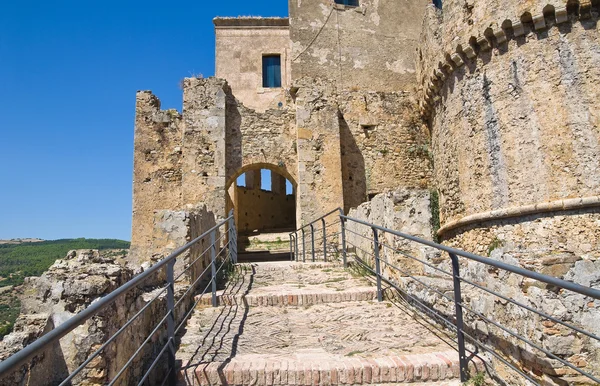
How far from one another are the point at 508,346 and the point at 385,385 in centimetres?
101

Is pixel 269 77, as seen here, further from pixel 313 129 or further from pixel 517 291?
pixel 517 291

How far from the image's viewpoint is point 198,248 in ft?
22.8

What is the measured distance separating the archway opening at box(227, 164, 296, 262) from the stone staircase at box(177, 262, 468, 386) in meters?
8.70

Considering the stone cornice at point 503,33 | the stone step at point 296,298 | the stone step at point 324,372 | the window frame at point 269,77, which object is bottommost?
the stone step at point 324,372

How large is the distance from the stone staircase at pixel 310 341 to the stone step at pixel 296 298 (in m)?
0.01

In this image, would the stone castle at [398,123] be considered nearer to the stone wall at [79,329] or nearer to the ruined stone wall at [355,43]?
the ruined stone wall at [355,43]

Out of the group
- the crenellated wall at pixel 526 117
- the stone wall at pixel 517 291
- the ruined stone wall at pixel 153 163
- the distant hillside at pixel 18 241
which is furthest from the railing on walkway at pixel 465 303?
the distant hillside at pixel 18 241

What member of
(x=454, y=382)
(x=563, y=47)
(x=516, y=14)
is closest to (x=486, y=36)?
(x=516, y=14)

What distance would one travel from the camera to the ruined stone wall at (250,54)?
63.4 feet

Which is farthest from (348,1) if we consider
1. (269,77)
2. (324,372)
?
(324,372)

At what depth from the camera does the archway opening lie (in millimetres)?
16219

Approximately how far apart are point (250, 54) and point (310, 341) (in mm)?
17271

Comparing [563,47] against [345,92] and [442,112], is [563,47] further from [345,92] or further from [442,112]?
[345,92]

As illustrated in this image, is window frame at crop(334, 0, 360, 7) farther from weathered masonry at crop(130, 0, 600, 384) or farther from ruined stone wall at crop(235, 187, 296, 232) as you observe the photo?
ruined stone wall at crop(235, 187, 296, 232)
